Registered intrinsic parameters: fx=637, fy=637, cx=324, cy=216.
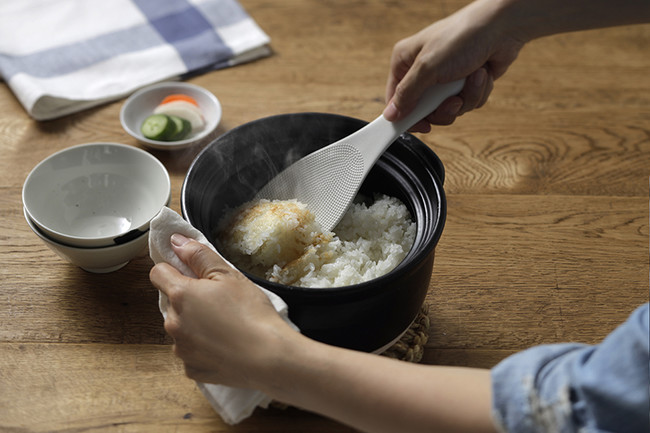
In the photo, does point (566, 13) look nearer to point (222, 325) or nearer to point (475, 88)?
point (475, 88)

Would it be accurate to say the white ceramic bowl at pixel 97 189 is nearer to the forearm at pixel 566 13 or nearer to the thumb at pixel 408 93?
the thumb at pixel 408 93

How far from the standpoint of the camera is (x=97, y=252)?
1285 millimetres

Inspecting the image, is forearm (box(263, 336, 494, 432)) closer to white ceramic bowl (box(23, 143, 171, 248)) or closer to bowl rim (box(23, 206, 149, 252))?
bowl rim (box(23, 206, 149, 252))

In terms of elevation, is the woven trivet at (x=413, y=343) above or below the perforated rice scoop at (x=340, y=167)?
below

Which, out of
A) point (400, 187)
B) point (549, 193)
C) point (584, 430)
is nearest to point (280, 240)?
point (400, 187)

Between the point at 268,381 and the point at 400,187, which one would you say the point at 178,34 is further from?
the point at 268,381

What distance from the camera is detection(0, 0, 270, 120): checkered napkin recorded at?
189 centimetres

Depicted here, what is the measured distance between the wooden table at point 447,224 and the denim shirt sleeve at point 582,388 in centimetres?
46

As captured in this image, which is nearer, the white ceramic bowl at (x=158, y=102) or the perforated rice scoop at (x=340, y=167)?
the perforated rice scoop at (x=340, y=167)

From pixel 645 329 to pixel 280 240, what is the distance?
2.25ft

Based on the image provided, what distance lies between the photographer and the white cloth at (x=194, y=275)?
40.2 inches

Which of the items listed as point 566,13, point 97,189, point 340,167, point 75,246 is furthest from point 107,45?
point 566,13

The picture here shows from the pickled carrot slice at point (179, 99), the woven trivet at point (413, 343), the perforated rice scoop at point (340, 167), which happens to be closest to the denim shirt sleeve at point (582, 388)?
the woven trivet at point (413, 343)

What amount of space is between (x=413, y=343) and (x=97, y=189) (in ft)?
2.67
